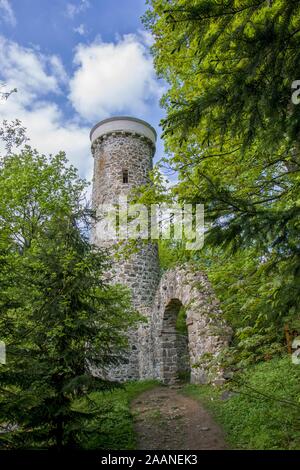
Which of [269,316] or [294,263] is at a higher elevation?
[294,263]

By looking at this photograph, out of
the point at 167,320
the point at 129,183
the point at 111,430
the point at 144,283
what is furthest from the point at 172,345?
the point at 129,183

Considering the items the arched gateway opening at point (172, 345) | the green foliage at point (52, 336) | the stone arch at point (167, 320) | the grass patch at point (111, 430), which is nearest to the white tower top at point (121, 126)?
the stone arch at point (167, 320)

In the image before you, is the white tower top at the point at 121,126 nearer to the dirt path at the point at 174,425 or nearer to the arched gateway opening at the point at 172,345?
the arched gateway opening at the point at 172,345

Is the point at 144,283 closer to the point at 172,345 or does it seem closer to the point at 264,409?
the point at 172,345

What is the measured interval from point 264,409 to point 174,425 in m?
1.96

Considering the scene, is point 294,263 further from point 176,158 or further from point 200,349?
point 200,349

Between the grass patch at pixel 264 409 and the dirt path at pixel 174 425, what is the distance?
9.1 inches

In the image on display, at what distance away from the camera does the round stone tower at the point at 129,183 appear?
1400 cm

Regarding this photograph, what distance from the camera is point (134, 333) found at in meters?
14.3

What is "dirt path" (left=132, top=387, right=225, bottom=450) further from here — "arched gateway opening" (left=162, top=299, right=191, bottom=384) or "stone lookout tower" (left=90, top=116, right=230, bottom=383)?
"arched gateway opening" (left=162, top=299, right=191, bottom=384)
